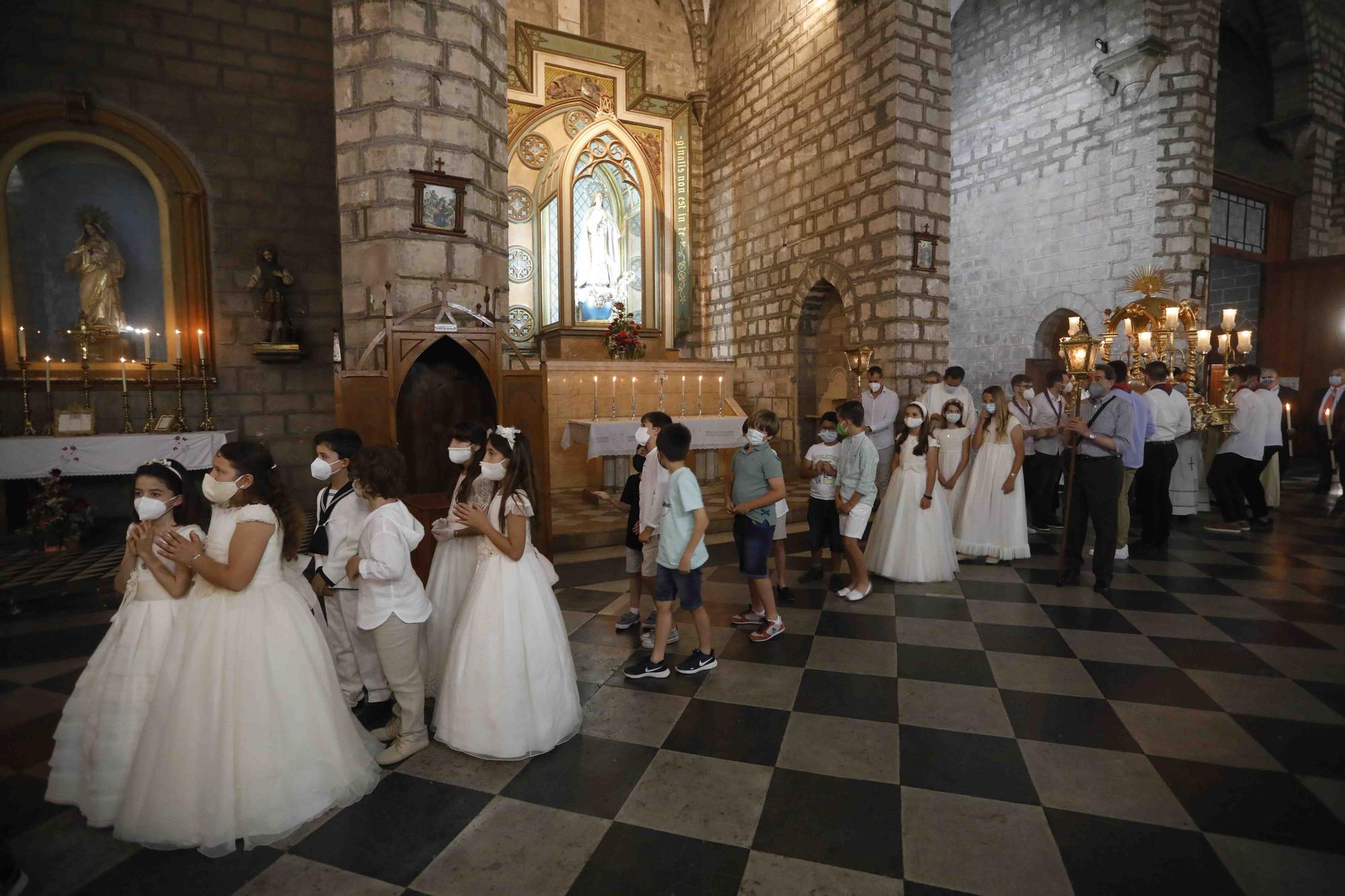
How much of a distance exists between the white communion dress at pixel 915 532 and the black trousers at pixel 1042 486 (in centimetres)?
239

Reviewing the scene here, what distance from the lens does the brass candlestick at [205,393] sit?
7688 millimetres

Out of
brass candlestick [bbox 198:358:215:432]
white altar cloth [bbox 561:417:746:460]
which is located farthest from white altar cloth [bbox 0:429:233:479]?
white altar cloth [bbox 561:417:746:460]

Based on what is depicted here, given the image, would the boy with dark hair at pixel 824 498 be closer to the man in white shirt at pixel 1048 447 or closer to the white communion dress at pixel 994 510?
Result: the white communion dress at pixel 994 510

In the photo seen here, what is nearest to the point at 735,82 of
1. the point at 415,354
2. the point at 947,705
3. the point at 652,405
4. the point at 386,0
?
the point at 652,405

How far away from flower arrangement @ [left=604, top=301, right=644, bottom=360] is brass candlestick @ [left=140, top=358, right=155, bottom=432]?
5.46m

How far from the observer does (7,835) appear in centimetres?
227

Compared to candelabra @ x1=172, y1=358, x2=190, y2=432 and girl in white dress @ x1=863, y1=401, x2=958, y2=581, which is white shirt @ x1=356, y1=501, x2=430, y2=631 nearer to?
girl in white dress @ x1=863, y1=401, x2=958, y2=581

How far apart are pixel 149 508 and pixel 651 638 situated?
269cm

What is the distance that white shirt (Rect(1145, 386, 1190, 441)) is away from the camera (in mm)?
6371

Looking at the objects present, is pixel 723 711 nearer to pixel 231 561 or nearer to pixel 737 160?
pixel 231 561

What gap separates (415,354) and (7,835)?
3576mm

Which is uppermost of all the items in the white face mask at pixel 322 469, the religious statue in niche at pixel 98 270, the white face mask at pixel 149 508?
the religious statue in niche at pixel 98 270

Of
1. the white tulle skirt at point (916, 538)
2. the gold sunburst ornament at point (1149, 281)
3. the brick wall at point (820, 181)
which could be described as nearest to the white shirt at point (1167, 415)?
the brick wall at point (820, 181)

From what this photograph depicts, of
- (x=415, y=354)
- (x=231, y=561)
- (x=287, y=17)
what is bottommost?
(x=231, y=561)
